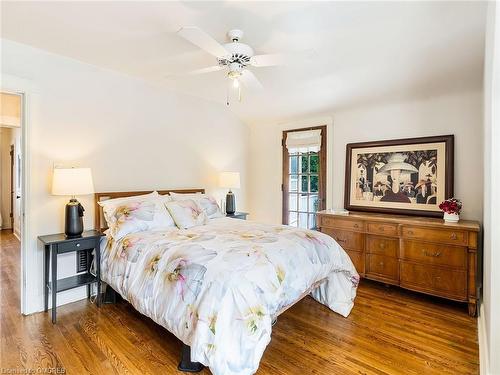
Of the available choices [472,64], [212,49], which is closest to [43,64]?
[212,49]

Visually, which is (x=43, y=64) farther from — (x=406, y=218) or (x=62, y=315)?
(x=406, y=218)

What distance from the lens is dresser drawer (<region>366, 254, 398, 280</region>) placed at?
10.3ft

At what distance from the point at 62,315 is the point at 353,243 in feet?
10.3

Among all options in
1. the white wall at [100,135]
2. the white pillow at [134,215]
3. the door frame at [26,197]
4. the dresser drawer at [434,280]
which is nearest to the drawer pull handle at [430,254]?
the dresser drawer at [434,280]

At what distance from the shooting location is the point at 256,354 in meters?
1.71

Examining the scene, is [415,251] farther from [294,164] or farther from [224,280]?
[224,280]

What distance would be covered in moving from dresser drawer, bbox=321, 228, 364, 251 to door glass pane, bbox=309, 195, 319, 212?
72 cm

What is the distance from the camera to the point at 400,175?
11.3 feet

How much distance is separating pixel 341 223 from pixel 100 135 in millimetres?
3030

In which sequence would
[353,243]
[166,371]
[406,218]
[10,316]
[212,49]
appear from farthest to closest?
[353,243]
[406,218]
[10,316]
[212,49]
[166,371]

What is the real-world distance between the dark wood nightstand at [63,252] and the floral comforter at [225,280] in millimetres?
120

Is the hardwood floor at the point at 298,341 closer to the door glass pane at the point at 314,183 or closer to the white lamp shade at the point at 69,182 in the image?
the white lamp shade at the point at 69,182

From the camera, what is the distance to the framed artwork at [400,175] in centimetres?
318

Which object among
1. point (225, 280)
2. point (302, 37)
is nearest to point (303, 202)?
point (302, 37)
